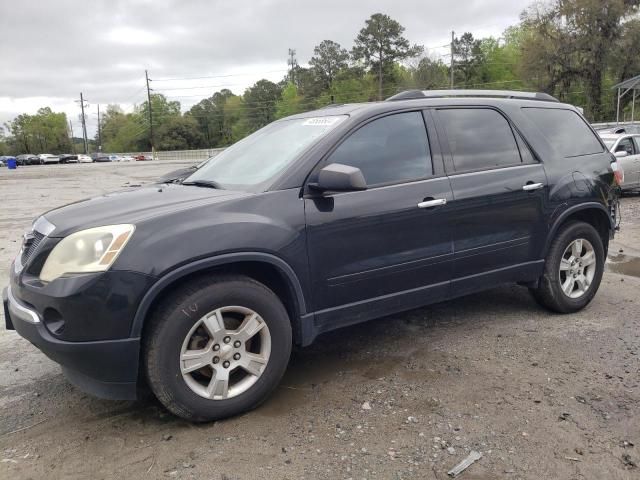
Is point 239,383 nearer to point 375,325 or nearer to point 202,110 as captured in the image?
point 375,325

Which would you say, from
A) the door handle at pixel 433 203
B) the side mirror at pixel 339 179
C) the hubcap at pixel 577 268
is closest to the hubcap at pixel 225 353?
the side mirror at pixel 339 179

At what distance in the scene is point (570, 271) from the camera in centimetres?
467

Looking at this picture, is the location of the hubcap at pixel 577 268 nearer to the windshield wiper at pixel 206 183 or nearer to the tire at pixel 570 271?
the tire at pixel 570 271

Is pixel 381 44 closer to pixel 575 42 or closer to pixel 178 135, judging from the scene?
pixel 575 42

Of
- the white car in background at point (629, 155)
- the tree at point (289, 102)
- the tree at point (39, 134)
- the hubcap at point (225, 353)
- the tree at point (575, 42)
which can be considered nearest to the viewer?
the hubcap at point (225, 353)

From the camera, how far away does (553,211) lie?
4.39 m

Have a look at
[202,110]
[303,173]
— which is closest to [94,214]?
[303,173]

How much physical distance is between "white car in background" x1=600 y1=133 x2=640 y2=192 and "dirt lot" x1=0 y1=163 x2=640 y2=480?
32.4 ft

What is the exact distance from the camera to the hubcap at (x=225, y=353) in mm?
2941

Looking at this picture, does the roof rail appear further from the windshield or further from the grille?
the grille

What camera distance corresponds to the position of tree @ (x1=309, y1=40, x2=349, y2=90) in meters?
78.2

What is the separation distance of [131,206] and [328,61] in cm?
8045

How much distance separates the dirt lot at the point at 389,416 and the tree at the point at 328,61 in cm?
7756

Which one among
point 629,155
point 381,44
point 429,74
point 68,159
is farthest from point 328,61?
point 629,155
